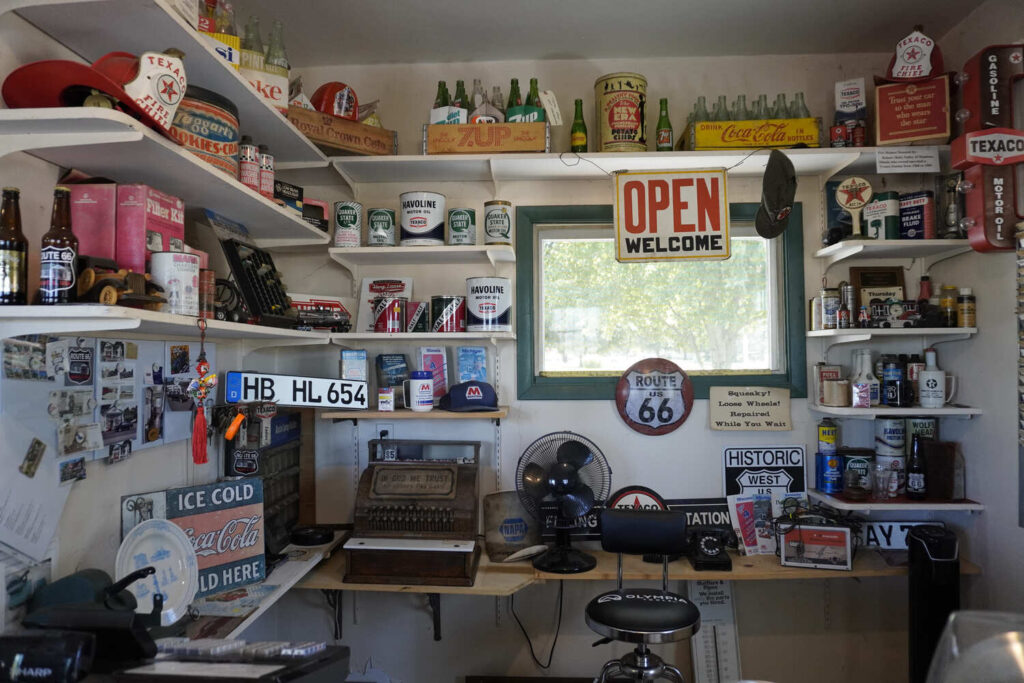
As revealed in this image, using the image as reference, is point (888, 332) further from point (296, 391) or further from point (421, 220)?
point (296, 391)

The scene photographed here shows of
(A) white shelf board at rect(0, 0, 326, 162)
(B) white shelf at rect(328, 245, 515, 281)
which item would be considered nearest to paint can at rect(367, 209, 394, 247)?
(B) white shelf at rect(328, 245, 515, 281)

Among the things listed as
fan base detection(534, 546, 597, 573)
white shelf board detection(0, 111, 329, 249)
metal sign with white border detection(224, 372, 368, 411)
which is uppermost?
white shelf board detection(0, 111, 329, 249)

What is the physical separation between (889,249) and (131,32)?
9.30 feet

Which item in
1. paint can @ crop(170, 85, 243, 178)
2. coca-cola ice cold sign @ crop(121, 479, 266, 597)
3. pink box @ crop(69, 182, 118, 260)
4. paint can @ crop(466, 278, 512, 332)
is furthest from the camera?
paint can @ crop(466, 278, 512, 332)

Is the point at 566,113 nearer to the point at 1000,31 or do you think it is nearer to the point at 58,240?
the point at 1000,31

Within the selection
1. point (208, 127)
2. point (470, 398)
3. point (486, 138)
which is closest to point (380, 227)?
point (486, 138)

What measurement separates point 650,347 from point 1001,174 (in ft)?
4.99

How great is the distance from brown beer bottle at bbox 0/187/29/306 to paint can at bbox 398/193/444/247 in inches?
60.4

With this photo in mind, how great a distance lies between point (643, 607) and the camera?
237 cm

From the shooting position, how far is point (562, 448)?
109 inches

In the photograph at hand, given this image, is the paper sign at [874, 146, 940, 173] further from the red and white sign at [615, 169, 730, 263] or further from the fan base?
the fan base

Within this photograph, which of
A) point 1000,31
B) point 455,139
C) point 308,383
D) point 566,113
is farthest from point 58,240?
point 1000,31

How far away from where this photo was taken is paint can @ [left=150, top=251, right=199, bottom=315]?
165 centimetres

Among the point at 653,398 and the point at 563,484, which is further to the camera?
the point at 653,398
